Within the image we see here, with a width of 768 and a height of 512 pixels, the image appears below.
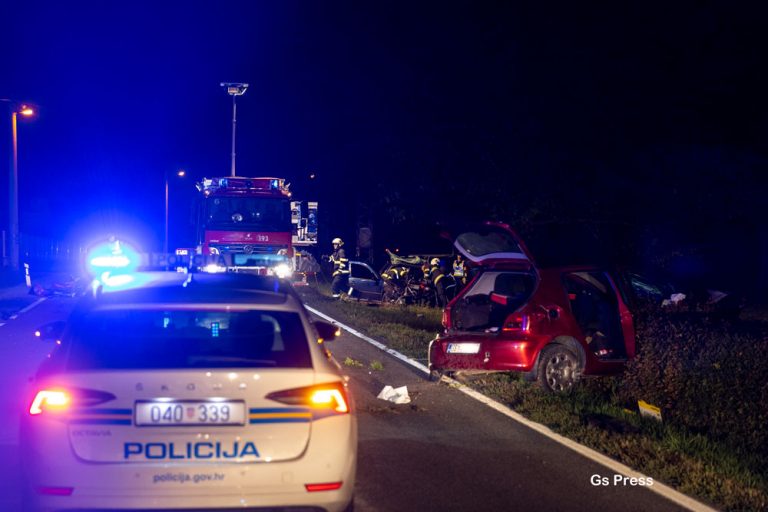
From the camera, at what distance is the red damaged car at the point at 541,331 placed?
10.1 metres

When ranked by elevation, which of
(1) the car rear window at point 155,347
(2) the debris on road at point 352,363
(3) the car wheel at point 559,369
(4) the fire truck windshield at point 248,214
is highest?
(4) the fire truck windshield at point 248,214

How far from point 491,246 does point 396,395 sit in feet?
6.58

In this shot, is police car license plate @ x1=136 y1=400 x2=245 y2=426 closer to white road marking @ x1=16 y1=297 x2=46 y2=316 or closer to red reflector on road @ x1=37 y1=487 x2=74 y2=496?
red reflector on road @ x1=37 y1=487 x2=74 y2=496

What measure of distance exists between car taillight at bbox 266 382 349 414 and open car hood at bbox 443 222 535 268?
542cm

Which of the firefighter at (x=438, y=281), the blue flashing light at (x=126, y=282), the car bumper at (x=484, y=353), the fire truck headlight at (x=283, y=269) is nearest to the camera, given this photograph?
the blue flashing light at (x=126, y=282)

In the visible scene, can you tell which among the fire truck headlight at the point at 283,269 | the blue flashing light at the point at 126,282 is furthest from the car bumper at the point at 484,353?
the fire truck headlight at the point at 283,269

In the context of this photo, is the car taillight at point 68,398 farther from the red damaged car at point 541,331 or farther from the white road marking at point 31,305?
the white road marking at point 31,305

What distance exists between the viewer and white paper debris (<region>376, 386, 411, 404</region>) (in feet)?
33.6

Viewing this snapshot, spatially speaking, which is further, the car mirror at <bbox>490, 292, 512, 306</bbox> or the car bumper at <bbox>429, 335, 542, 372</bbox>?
the car mirror at <bbox>490, 292, 512, 306</bbox>

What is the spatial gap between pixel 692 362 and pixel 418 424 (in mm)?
2676

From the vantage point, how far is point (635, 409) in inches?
376

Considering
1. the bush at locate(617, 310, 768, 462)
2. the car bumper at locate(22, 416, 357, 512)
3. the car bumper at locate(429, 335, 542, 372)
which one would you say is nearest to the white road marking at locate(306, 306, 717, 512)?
the car bumper at locate(429, 335, 542, 372)

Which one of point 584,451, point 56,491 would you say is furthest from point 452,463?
point 56,491

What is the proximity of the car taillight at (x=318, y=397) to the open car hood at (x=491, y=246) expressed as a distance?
214 inches
